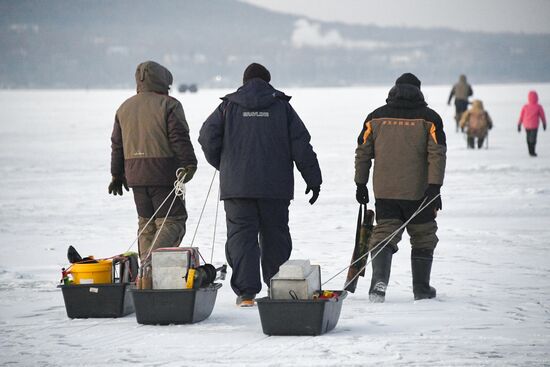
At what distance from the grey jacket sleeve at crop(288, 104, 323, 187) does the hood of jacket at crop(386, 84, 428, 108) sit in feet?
1.96

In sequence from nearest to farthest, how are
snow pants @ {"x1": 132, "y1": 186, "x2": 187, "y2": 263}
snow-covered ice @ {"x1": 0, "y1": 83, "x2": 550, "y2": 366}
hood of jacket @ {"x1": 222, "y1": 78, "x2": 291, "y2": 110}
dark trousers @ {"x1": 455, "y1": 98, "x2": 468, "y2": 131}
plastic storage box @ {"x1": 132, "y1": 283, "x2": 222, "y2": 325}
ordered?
snow-covered ice @ {"x1": 0, "y1": 83, "x2": 550, "y2": 366}, plastic storage box @ {"x1": 132, "y1": 283, "x2": 222, "y2": 325}, hood of jacket @ {"x1": 222, "y1": 78, "x2": 291, "y2": 110}, snow pants @ {"x1": 132, "y1": 186, "x2": 187, "y2": 263}, dark trousers @ {"x1": 455, "y1": 98, "x2": 468, "y2": 131}

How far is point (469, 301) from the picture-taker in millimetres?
7008

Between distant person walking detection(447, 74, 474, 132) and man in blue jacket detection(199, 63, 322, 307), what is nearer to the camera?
man in blue jacket detection(199, 63, 322, 307)

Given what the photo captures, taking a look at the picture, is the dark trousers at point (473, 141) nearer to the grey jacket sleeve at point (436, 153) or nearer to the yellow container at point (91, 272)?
the grey jacket sleeve at point (436, 153)

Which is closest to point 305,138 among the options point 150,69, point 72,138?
point 150,69

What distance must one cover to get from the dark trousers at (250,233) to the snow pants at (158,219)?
Result: 0.35m

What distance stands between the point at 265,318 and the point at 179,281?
0.62 metres

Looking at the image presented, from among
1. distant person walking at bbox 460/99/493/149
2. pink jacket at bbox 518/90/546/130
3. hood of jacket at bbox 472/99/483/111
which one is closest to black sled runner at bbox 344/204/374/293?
pink jacket at bbox 518/90/546/130

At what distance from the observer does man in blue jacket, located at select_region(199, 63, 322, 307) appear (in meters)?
6.86

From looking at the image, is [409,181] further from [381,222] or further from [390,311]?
[390,311]

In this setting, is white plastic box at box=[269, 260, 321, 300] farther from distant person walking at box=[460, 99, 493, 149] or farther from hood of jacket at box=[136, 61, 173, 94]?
distant person walking at box=[460, 99, 493, 149]

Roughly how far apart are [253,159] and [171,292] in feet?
3.54

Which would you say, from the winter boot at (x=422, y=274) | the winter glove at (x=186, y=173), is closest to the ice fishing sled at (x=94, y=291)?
the winter glove at (x=186, y=173)

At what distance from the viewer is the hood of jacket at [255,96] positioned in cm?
685
